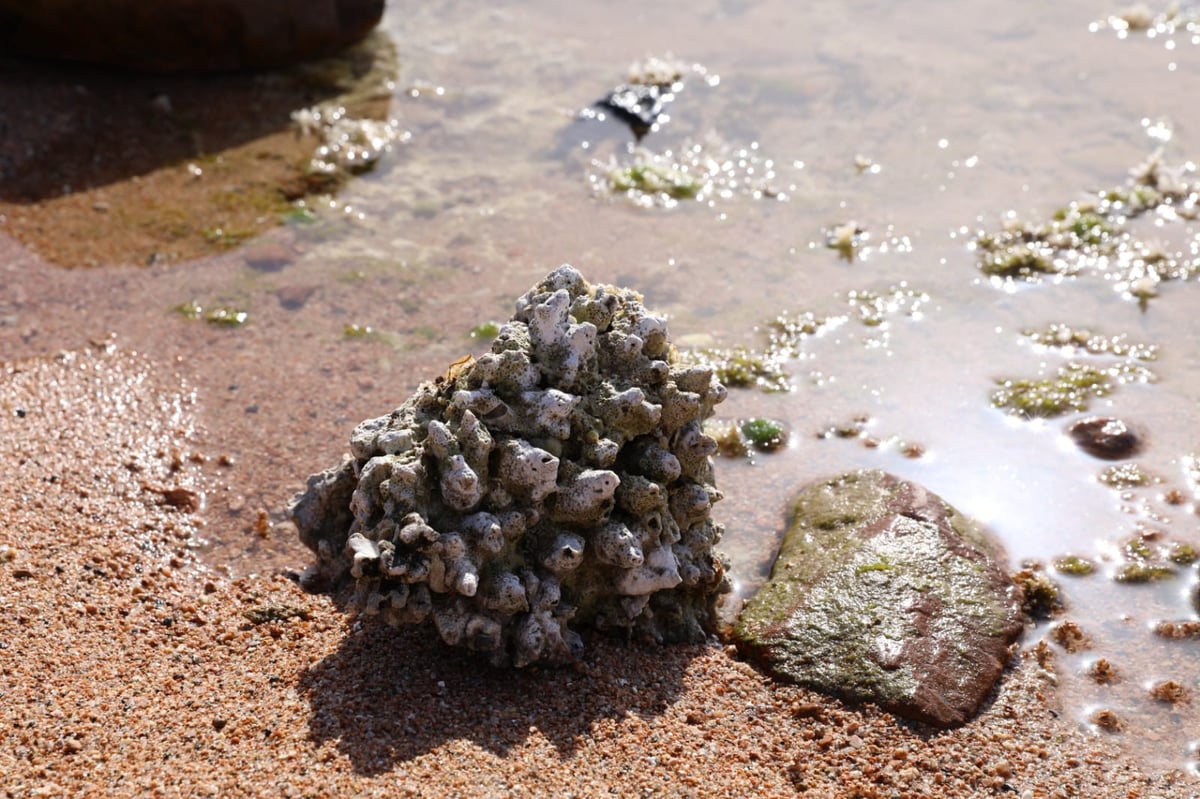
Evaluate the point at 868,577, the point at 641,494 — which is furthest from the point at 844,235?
the point at 641,494

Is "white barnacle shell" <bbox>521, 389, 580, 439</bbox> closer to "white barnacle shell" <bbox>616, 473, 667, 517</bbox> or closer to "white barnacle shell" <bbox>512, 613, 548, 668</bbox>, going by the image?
"white barnacle shell" <bbox>616, 473, 667, 517</bbox>

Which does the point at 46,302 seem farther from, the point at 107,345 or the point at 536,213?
the point at 536,213

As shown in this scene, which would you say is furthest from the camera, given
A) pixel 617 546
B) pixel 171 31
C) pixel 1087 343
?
pixel 171 31

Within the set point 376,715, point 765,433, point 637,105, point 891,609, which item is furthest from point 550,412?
point 637,105

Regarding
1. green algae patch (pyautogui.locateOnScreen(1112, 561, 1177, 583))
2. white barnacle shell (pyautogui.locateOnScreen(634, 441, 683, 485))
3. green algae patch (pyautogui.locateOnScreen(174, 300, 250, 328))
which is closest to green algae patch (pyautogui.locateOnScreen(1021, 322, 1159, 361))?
green algae patch (pyautogui.locateOnScreen(1112, 561, 1177, 583))

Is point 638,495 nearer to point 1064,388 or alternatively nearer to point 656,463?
point 656,463

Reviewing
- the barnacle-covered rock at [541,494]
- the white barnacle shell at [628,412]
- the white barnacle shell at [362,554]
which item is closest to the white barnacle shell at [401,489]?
the barnacle-covered rock at [541,494]
